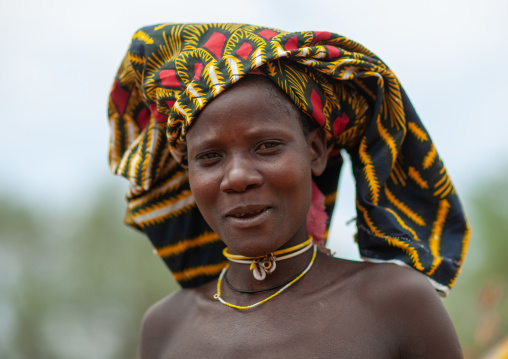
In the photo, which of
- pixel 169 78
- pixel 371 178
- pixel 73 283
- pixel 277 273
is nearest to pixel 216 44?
pixel 169 78

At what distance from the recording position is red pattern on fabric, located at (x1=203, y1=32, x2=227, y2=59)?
2148mm

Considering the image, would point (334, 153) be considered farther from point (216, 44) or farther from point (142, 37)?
point (142, 37)

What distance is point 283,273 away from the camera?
2238 millimetres

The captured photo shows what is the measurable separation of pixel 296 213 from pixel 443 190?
0.60 metres

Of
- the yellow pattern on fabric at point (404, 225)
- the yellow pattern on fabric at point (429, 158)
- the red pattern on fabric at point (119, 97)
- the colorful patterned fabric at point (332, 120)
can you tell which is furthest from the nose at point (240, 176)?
the red pattern on fabric at point (119, 97)

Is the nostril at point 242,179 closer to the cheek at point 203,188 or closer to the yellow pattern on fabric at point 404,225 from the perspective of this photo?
the cheek at point 203,188

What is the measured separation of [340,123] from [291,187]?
0.41 metres

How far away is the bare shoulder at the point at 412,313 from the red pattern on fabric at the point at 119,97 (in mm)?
1289

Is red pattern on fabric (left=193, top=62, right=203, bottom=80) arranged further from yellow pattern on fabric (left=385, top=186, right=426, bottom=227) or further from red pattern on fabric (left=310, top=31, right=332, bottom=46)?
yellow pattern on fabric (left=385, top=186, right=426, bottom=227)

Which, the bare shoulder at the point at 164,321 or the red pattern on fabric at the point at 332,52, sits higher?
the red pattern on fabric at the point at 332,52

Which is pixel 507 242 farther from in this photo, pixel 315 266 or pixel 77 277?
pixel 315 266

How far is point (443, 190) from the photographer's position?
2273 millimetres

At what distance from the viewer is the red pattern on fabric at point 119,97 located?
260cm

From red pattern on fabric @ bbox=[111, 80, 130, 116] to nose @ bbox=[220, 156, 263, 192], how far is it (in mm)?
794
